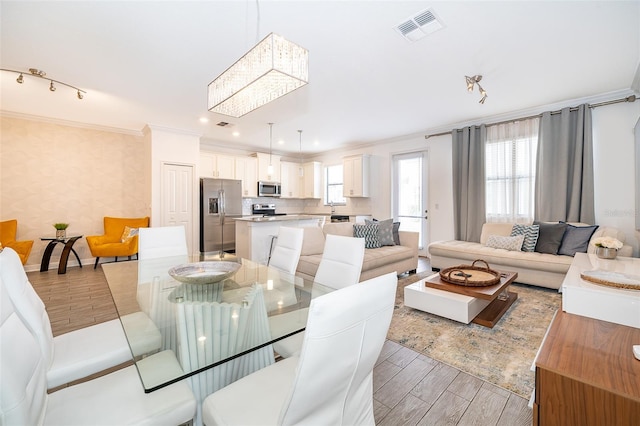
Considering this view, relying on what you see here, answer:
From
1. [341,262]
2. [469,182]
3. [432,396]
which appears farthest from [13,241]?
[469,182]

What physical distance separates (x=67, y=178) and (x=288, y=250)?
4.92m

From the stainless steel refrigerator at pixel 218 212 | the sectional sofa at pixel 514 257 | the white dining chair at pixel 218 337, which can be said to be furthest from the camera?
the stainless steel refrigerator at pixel 218 212

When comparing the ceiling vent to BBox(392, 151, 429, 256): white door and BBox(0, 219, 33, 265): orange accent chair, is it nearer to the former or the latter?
BBox(392, 151, 429, 256): white door

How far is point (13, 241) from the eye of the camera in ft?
13.4

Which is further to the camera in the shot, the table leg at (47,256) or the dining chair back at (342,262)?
the table leg at (47,256)

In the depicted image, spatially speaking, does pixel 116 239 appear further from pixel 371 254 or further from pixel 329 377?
pixel 329 377

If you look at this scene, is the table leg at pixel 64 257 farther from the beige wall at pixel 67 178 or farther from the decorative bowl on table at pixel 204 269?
the decorative bowl on table at pixel 204 269

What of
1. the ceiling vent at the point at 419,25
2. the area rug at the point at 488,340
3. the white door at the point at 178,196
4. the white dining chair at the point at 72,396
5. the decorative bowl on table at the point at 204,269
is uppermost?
the ceiling vent at the point at 419,25

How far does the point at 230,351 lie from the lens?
111 cm

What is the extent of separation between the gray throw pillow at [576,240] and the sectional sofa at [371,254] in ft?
6.16

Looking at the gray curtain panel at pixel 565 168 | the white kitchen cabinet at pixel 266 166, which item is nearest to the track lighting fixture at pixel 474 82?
the gray curtain panel at pixel 565 168

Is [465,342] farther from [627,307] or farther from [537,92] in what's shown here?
[537,92]

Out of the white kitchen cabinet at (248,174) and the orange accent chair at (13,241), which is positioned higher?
the white kitchen cabinet at (248,174)

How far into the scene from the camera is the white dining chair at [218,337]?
1112mm
